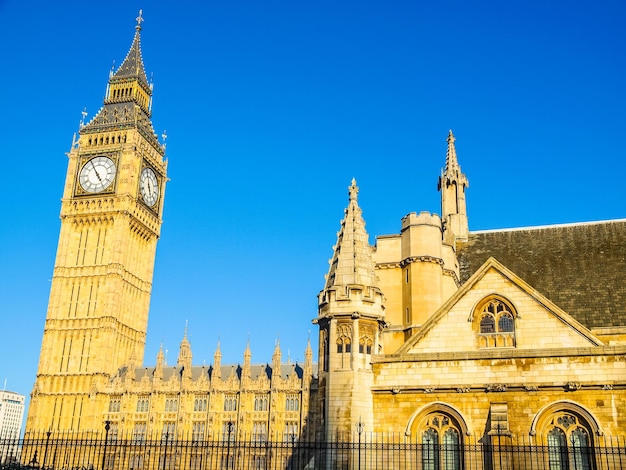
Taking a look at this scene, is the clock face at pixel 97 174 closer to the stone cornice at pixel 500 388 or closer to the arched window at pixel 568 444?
the stone cornice at pixel 500 388

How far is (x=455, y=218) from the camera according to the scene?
39406 millimetres

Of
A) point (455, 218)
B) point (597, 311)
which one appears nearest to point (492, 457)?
point (597, 311)

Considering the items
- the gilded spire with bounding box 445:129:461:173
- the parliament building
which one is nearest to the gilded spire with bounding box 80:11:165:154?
the parliament building

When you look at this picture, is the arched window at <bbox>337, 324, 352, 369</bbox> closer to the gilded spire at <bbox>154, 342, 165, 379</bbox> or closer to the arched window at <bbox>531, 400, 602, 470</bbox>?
the arched window at <bbox>531, 400, 602, 470</bbox>

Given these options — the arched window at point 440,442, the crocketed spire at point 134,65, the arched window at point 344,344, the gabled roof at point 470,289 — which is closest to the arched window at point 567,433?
the arched window at point 440,442

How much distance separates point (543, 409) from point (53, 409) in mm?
75653

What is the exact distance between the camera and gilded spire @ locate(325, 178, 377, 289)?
21.5 meters

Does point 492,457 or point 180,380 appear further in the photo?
point 180,380

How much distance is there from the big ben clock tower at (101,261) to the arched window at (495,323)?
69.0m

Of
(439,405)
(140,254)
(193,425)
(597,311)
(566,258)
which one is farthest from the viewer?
(140,254)

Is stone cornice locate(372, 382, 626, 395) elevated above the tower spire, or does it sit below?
below

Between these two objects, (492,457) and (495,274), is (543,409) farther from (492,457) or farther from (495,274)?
(495,274)

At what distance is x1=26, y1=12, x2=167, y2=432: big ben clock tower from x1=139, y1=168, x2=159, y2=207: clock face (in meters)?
0.14

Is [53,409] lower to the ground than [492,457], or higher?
higher
